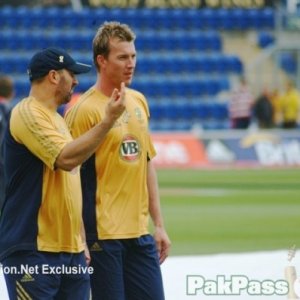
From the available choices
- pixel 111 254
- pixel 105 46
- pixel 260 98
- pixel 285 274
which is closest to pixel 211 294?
pixel 285 274

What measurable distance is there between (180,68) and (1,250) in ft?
94.4

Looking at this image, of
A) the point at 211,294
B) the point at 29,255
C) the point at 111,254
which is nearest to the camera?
the point at 29,255

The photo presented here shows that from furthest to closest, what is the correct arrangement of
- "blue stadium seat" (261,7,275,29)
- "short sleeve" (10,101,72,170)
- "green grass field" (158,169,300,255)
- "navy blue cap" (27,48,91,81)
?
"blue stadium seat" (261,7,275,29) → "green grass field" (158,169,300,255) → "navy blue cap" (27,48,91,81) → "short sleeve" (10,101,72,170)

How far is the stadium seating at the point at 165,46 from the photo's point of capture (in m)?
32.6

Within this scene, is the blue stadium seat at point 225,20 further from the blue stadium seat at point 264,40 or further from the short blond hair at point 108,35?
the short blond hair at point 108,35

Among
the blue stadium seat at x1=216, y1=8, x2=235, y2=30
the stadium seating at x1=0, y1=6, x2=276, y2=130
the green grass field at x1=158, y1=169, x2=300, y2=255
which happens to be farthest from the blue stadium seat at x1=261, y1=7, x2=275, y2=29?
the green grass field at x1=158, y1=169, x2=300, y2=255

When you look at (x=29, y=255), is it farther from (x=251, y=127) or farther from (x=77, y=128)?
(x=251, y=127)

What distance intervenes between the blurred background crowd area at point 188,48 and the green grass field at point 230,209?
738 centimetres

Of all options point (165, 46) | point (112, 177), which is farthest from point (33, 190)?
point (165, 46)

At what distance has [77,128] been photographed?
6262 millimetres

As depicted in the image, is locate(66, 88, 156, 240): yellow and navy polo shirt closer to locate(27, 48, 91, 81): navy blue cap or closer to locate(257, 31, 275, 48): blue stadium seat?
locate(27, 48, 91, 81): navy blue cap

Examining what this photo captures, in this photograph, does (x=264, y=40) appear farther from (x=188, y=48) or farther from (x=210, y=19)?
(x=188, y=48)

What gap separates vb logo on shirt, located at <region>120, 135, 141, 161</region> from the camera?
20.5ft

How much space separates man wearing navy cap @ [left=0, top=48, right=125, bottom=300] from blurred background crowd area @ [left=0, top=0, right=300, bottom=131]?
2556 centimetres
